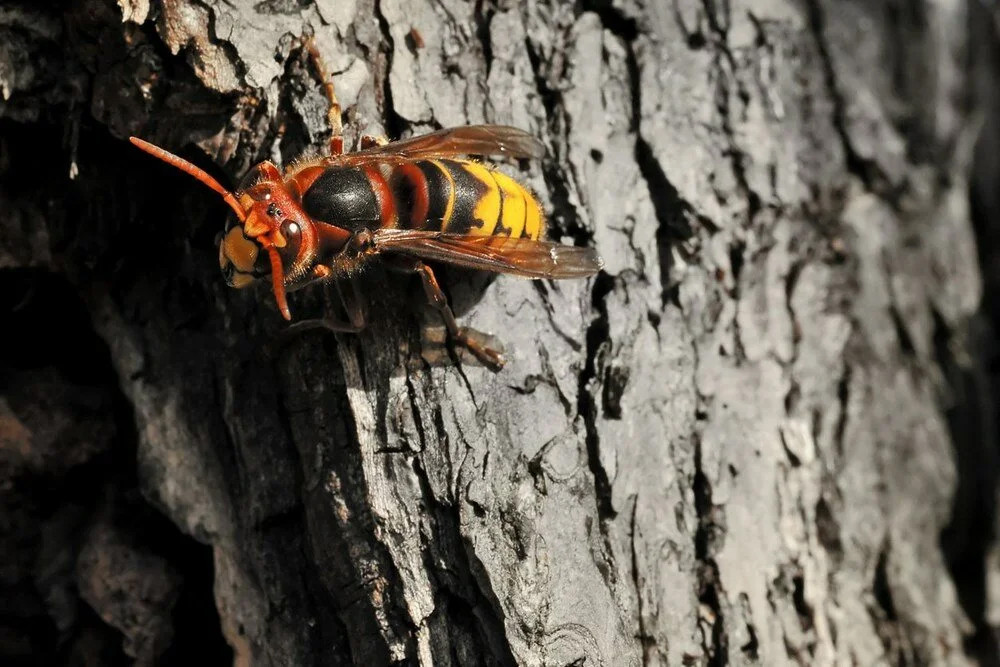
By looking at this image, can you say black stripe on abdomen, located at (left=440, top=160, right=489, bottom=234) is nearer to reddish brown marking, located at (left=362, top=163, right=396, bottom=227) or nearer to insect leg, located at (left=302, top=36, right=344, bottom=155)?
reddish brown marking, located at (left=362, top=163, right=396, bottom=227)

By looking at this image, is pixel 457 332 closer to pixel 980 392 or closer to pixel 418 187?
pixel 418 187

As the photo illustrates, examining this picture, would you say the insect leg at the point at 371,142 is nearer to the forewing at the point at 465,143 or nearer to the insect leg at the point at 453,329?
the forewing at the point at 465,143

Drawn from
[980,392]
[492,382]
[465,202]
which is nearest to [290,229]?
[465,202]

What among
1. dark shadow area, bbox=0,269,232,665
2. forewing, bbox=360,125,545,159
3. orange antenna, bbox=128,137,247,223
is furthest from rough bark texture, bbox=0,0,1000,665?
orange antenna, bbox=128,137,247,223

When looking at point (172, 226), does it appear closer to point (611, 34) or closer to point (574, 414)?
point (574, 414)

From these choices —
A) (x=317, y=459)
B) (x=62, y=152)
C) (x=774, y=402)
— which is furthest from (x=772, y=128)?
(x=62, y=152)

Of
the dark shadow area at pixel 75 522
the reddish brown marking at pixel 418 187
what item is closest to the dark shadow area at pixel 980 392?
the reddish brown marking at pixel 418 187
